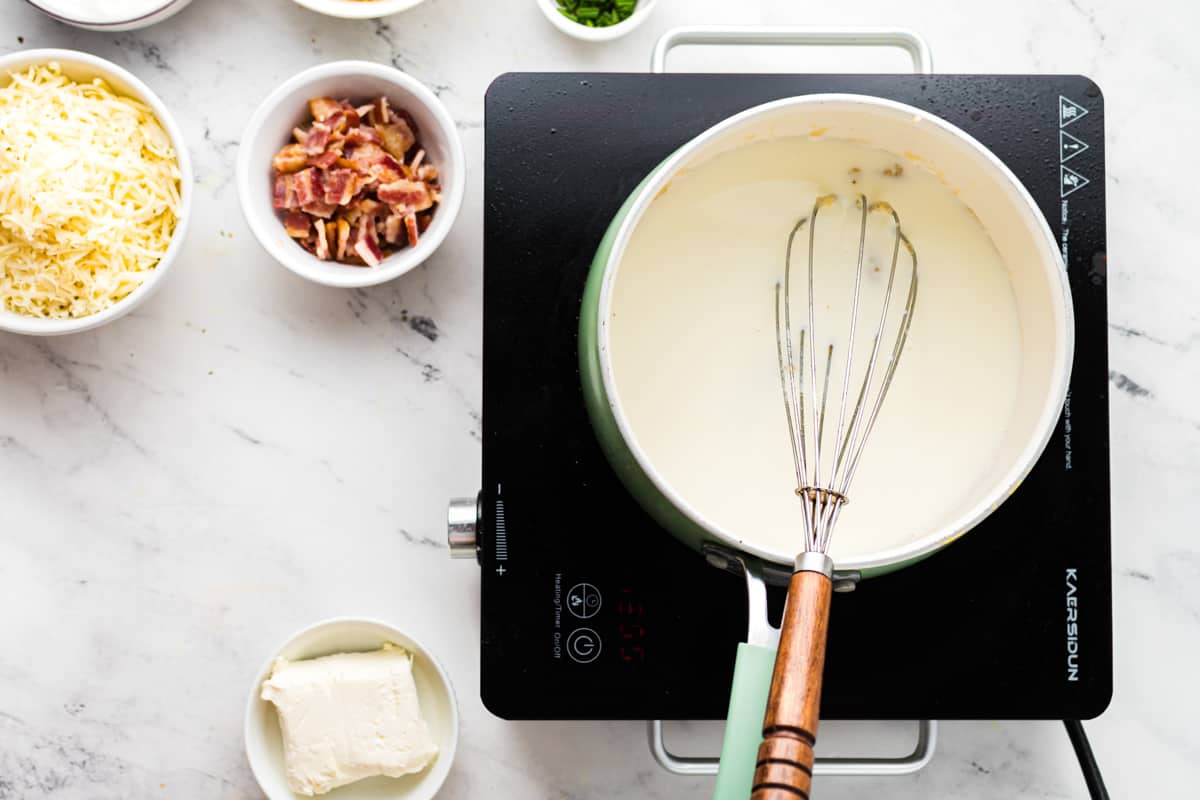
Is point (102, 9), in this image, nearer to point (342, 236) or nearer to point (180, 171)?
point (180, 171)

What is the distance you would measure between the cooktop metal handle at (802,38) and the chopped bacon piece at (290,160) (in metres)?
0.27

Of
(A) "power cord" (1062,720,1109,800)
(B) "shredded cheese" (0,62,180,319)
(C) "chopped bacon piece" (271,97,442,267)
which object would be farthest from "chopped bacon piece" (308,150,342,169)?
(A) "power cord" (1062,720,1109,800)

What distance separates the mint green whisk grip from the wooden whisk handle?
0.08 ft

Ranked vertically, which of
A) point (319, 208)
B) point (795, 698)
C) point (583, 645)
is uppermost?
point (319, 208)

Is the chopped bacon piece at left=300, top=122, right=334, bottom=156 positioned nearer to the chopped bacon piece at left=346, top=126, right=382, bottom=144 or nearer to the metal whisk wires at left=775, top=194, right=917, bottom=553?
the chopped bacon piece at left=346, top=126, right=382, bottom=144

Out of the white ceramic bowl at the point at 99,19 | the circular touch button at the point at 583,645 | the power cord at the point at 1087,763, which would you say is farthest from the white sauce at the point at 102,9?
the power cord at the point at 1087,763

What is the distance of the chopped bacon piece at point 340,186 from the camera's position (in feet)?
2.66

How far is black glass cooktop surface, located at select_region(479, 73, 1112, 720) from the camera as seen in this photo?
74 cm

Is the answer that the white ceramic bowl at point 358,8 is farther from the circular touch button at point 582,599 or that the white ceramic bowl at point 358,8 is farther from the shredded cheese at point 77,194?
the circular touch button at point 582,599

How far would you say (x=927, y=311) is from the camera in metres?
0.70

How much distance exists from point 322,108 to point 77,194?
0.60 feet

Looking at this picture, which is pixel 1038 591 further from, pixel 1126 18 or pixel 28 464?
pixel 28 464

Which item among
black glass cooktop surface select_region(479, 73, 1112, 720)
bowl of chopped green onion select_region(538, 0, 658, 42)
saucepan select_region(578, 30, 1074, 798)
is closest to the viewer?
saucepan select_region(578, 30, 1074, 798)

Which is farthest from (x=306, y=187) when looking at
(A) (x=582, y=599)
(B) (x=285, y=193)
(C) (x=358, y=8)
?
(A) (x=582, y=599)
